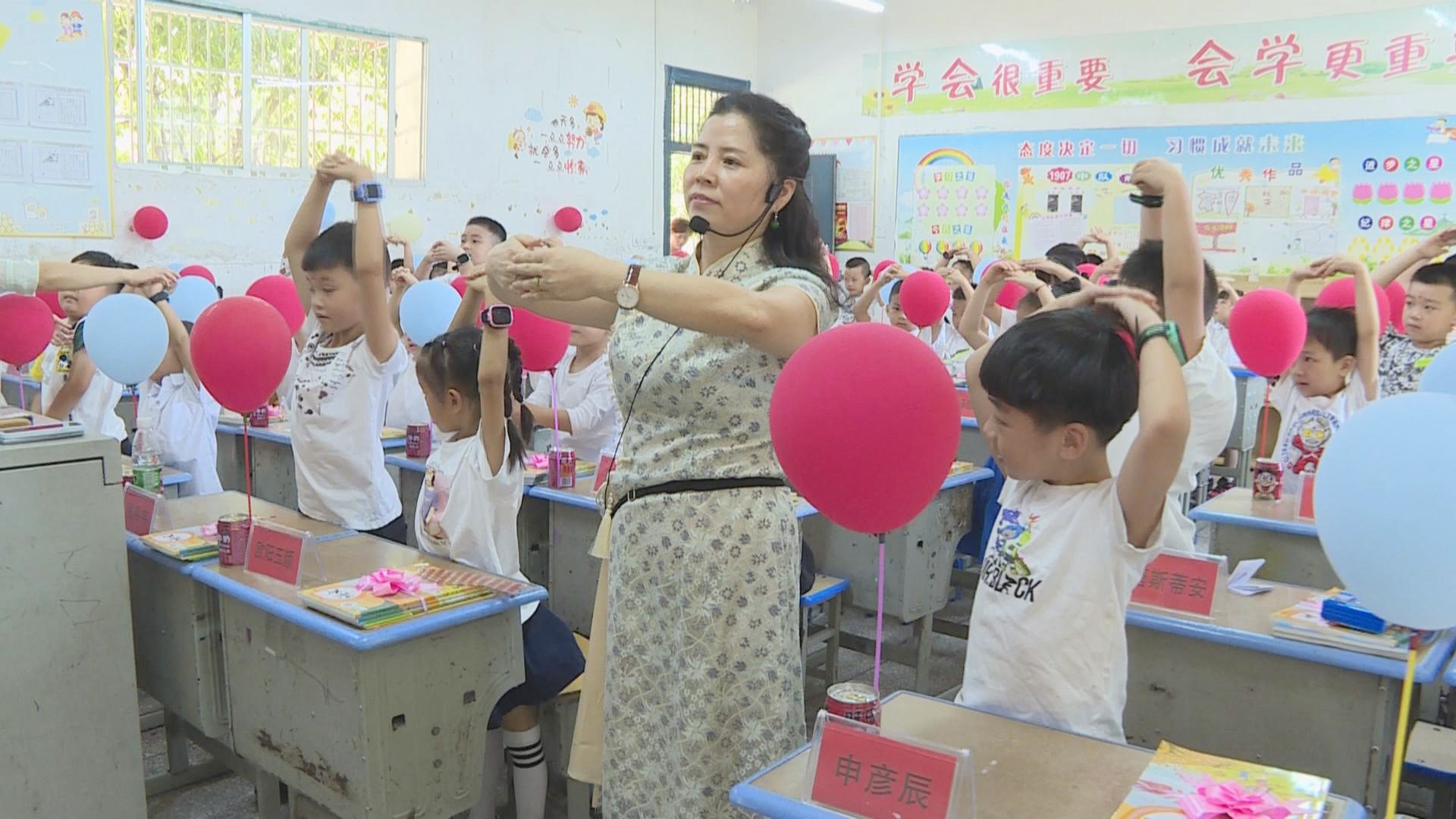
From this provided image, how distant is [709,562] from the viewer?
1.59 m

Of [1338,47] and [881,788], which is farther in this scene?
[1338,47]

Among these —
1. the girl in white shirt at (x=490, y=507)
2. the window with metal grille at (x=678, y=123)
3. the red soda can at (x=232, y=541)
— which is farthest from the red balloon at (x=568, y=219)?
the red soda can at (x=232, y=541)

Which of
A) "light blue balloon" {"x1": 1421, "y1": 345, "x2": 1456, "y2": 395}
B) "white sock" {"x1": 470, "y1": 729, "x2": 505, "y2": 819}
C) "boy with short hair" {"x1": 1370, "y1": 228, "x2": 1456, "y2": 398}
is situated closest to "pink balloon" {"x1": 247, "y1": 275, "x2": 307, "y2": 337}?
"white sock" {"x1": 470, "y1": 729, "x2": 505, "y2": 819}

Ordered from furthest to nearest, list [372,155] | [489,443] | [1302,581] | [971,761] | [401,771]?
[372,155] < [1302,581] < [489,443] < [401,771] < [971,761]

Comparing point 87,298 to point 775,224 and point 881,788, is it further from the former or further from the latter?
point 881,788

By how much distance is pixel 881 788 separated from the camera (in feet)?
3.83

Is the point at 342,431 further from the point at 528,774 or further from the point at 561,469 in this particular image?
the point at 528,774

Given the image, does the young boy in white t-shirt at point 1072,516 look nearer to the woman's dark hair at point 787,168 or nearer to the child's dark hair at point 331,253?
the woman's dark hair at point 787,168

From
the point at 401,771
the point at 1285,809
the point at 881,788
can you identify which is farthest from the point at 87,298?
the point at 1285,809

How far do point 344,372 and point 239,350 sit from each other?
36 centimetres

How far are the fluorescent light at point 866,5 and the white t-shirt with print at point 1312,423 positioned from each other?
235 inches

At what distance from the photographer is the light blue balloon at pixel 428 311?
10.5 ft

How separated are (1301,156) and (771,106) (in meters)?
6.83

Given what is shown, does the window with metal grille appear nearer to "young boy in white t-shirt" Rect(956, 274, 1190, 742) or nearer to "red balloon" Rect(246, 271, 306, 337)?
"red balloon" Rect(246, 271, 306, 337)
